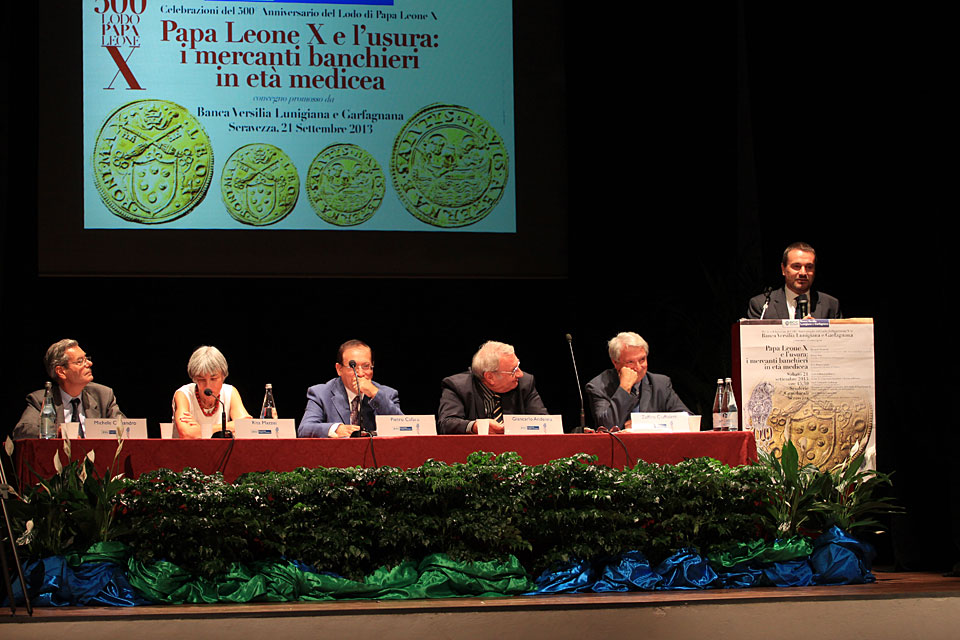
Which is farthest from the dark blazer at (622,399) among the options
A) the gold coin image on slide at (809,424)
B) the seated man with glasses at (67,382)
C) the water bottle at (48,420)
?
the water bottle at (48,420)

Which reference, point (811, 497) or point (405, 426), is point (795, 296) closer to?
point (811, 497)

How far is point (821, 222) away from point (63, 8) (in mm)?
4350

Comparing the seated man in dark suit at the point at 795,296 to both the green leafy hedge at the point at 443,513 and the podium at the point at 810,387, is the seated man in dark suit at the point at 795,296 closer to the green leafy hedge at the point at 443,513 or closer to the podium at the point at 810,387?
the podium at the point at 810,387

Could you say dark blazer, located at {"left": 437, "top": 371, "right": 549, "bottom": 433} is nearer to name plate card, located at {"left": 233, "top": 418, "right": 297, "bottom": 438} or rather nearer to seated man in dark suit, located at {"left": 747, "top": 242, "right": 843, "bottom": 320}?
name plate card, located at {"left": 233, "top": 418, "right": 297, "bottom": 438}

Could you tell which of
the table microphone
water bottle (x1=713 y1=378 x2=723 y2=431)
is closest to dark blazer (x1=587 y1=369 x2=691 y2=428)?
water bottle (x1=713 y1=378 x2=723 y2=431)

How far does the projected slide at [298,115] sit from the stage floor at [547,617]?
2.65 meters

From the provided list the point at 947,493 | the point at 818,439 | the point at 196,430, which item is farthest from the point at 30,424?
the point at 947,493

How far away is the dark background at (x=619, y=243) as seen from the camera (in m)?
5.28

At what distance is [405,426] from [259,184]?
215 centimetres

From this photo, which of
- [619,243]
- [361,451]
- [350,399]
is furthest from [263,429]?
[619,243]

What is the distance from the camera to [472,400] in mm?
4379

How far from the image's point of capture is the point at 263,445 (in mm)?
3645

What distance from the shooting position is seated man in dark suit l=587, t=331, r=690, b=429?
4281 millimetres

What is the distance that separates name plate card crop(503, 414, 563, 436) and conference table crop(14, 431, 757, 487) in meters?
0.06
